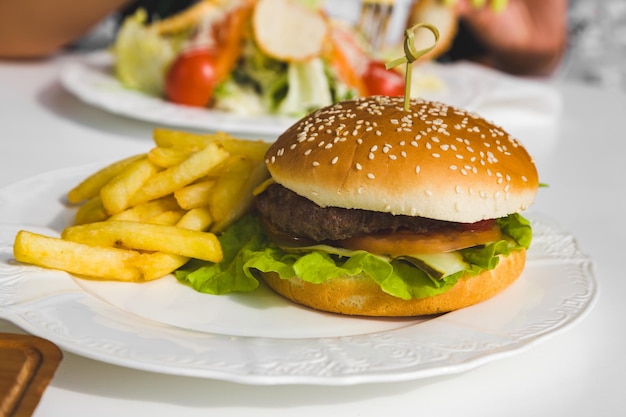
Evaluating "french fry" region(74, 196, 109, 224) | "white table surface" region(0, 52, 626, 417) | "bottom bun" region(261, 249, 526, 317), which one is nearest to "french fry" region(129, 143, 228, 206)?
"french fry" region(74, 196, 109, 224)

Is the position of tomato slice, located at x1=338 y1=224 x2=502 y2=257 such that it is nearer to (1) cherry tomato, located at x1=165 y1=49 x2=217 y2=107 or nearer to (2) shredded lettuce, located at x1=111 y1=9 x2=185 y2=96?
(1) cherry tomato, located at x1=165 y1=49 x2=217 y2=107

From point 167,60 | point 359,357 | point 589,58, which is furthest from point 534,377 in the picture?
point 589,58

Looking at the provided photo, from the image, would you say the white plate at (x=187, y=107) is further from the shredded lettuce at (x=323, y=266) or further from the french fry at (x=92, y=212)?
the shredded lettuce at (x=323, y=266)

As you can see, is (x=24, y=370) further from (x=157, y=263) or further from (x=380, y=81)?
(x=380, y=81)

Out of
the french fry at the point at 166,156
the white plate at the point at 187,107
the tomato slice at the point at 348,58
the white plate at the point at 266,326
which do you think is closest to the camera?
the white plate at the point at 266,326

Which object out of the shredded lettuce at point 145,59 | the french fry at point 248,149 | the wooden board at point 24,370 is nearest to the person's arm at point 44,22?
the shredded lettuce at point 145,59

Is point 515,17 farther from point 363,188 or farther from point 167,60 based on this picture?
point 363,188
